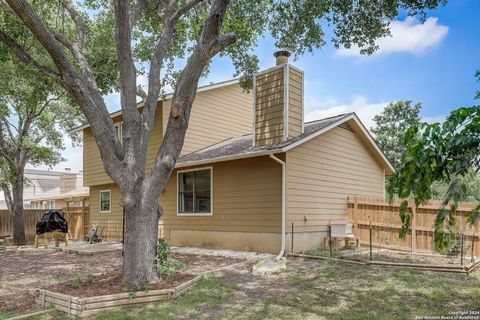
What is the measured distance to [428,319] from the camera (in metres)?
4.92

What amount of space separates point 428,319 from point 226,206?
7.27 meters

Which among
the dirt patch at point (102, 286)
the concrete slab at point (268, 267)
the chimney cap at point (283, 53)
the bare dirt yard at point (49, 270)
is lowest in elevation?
the bare dirt yard at point (49, 270)

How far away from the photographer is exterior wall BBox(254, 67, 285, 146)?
11.2 metres

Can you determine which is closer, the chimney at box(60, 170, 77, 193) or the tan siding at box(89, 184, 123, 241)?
the tan siding at box(89, 184, 123, 241)

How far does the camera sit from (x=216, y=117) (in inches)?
586

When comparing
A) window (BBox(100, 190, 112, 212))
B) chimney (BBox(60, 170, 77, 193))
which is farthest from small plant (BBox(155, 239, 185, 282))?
chimney (BBox(60, 170, 77, 193))

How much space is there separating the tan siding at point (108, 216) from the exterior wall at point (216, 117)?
4.25 m

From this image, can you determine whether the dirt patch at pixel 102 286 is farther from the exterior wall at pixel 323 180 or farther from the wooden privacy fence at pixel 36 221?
the wooden privacy fence at pixel 36 221

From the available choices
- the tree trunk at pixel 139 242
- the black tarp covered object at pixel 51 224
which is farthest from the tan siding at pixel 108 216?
the tree trunk at pixel 139 242

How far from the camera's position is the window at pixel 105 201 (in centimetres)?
1663

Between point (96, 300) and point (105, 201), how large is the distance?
1209 centimetres

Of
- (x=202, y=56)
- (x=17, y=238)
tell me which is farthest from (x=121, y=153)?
(x=17, y=238)

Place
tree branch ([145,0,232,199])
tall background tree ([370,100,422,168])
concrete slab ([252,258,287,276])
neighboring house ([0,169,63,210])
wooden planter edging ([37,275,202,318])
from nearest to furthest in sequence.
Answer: wooden planter edging ([37,275,202,318]), tree branch ([145,0,232,199]), concrete slab ([252,258,287,276]), tall background tree ([370,100,422,168]), neighboring house ([0,169,63,210])

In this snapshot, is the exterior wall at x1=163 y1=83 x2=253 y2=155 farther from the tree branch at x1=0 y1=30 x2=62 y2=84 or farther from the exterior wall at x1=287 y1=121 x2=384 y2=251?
the tree branch at x1=0 y1=30 x2=62 y2=84
